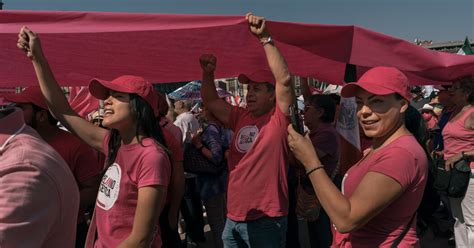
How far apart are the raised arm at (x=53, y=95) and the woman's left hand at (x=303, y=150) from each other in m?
1.24

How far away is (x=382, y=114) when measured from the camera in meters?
1.84

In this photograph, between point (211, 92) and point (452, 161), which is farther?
point (452, 161)

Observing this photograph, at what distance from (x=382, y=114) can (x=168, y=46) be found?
163cm

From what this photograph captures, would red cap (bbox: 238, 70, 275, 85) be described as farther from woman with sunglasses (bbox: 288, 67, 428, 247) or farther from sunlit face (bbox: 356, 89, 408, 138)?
sunlit face (bbox: 356, 89, 408, 138)

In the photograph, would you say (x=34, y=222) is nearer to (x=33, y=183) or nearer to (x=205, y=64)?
(x=33, y=183)

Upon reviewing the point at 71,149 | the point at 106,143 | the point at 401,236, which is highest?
the point at 401,236

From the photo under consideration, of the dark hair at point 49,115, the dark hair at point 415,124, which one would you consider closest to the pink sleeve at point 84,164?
the dark hair at point 49,115

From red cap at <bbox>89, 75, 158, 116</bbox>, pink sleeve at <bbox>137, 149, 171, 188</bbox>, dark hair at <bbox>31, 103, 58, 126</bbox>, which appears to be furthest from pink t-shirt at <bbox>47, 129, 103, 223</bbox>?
pink sleeve at <bbox>137, 149, 171, 188</bbox>

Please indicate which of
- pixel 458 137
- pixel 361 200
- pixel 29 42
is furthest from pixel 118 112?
pixel 458 137

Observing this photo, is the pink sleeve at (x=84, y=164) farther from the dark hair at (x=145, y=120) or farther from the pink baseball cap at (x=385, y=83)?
the pink baseball cap at (x=385, y=83)

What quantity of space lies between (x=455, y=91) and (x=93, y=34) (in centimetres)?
362

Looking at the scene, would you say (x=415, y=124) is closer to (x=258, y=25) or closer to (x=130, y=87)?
(x=258, y=25)

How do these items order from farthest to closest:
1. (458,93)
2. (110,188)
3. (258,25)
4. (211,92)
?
(458,93) → (211,92) → (258,25) → (110,188)

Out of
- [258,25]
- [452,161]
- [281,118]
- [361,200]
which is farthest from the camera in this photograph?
[452,161]
